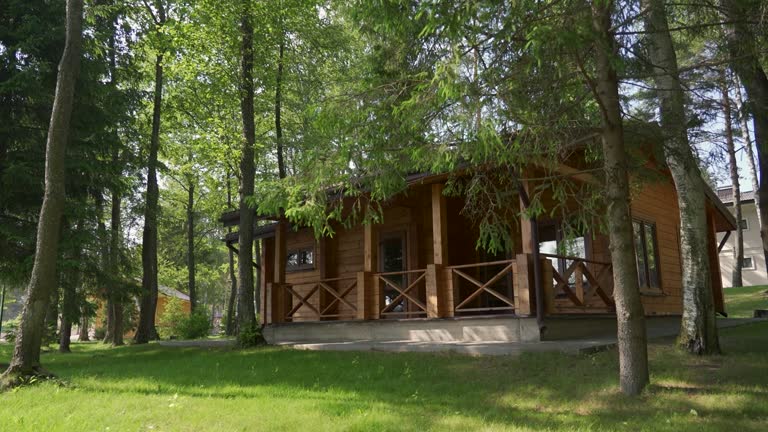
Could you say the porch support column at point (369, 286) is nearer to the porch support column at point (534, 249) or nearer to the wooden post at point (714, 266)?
the porch support column at point (534, 249)

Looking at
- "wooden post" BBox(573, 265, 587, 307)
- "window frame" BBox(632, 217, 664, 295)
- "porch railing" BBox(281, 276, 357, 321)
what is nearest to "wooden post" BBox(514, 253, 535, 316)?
"wooden post" BBox(573, 265, 587, 307)

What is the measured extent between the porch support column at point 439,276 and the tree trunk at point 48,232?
5.95 metres

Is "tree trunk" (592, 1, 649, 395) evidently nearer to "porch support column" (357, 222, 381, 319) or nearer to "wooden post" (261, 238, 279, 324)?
"porch support column" (357, 222, 381, 319)

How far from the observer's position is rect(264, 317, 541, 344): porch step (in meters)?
8.93

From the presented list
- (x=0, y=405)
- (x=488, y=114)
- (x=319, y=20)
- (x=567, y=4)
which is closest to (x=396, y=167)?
(x=488, y=114)

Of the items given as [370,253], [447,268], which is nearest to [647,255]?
[447,268]

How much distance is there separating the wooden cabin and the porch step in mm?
36

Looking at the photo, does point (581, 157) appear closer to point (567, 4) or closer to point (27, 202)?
point (567, 4)

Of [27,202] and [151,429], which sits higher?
[27,202]

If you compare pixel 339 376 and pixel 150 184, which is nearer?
pixel 339 376

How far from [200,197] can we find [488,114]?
1046 inches

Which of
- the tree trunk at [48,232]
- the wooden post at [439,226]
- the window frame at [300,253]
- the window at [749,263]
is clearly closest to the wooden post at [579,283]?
the wooden post at [439,226]

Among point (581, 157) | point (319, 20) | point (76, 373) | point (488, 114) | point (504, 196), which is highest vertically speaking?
point (319, 20)

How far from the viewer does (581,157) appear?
35.2ft
